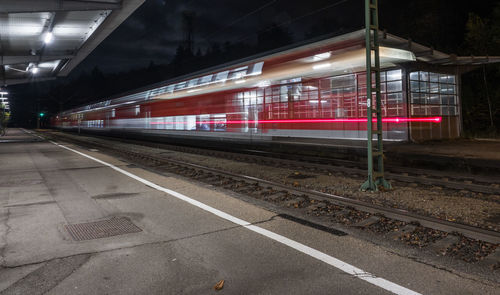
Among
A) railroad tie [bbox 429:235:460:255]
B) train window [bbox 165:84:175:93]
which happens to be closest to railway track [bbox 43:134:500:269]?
railroad tie [bbox 429:235:460:255]

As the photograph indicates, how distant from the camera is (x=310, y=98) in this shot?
12977mm

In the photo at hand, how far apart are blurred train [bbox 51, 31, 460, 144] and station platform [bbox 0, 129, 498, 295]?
21.2ft

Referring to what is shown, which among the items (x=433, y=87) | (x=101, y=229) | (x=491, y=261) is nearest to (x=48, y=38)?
(x=101, y=229)

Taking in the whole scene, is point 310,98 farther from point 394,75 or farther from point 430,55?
point 430,55

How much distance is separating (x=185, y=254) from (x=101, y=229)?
1.71 meters

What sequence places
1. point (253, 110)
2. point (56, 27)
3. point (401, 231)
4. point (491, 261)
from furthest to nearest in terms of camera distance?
point (56, 27), point (253, 110), point (401, 231), point (491, 261)

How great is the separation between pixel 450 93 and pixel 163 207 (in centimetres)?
1614

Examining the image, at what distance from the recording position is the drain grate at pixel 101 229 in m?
4.75

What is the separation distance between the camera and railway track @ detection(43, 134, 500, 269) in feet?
13.6

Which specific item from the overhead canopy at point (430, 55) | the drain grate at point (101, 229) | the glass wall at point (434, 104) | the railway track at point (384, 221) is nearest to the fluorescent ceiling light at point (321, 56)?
the overhead canopy at point (430, 55)

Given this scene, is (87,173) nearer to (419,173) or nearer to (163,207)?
(163,207)

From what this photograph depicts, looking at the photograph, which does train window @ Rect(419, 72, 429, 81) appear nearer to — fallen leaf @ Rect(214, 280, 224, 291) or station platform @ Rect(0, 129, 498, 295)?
station platform @ Rect(0, 129, 498, 295)

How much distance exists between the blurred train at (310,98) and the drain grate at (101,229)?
7495 mm

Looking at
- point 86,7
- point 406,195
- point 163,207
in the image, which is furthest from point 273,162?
point 86,7
